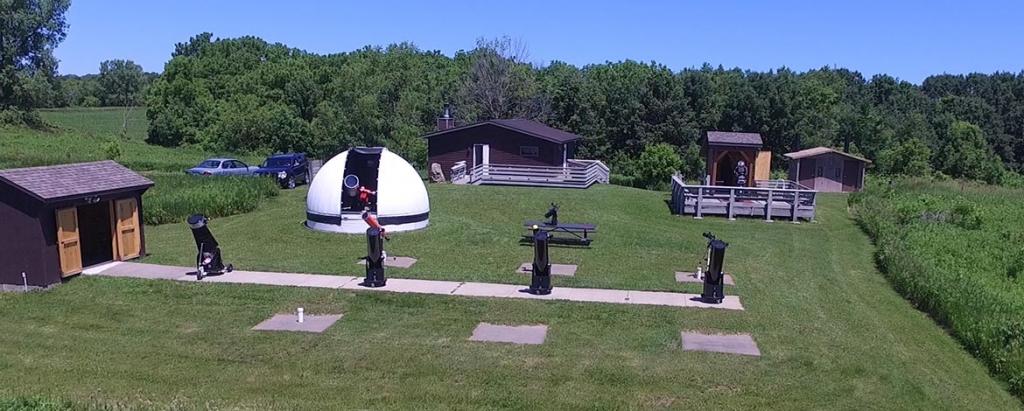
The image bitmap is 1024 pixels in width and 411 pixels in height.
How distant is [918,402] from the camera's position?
8.99 meters

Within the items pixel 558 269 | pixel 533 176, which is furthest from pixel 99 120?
pixel 558 269

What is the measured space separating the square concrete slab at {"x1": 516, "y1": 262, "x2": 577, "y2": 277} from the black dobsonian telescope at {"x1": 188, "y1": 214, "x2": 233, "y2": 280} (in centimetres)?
617

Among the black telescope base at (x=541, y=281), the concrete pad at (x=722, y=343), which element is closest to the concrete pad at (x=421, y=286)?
the black telescope base at (x=541, y=281)

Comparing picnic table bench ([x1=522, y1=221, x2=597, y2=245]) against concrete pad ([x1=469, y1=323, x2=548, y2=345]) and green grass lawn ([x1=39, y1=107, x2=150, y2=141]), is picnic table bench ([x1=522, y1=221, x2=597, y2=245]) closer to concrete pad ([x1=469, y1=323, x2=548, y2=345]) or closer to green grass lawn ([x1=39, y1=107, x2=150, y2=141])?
concrete pad ([x1=469, y1=323, x2=548, y2=345])

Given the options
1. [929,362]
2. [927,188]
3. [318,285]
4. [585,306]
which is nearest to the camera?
[929,362]

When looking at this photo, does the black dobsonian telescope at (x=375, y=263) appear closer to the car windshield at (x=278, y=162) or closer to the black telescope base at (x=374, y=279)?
the black telescope base at (x=374, y=279)

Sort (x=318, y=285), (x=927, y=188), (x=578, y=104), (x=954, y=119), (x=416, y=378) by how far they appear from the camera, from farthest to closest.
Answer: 1. (x=954, y=119)
2. (x=578, y=104)
3. (x=927, y=188)
4. (x=318, y=285)
5. (x=416, y=378)

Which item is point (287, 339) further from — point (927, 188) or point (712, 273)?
point (927, 188)

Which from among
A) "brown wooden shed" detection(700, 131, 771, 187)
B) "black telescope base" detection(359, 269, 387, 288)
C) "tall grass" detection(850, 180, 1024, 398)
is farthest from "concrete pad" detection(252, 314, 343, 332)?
"brown wooden shed" detection(700, 131, 771, 187)

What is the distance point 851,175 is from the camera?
1375 inches

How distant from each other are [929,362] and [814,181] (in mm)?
26069

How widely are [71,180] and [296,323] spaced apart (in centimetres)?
663

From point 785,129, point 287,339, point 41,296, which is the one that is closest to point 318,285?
point 287,339

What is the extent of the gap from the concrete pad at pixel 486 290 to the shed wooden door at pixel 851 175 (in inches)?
1036
